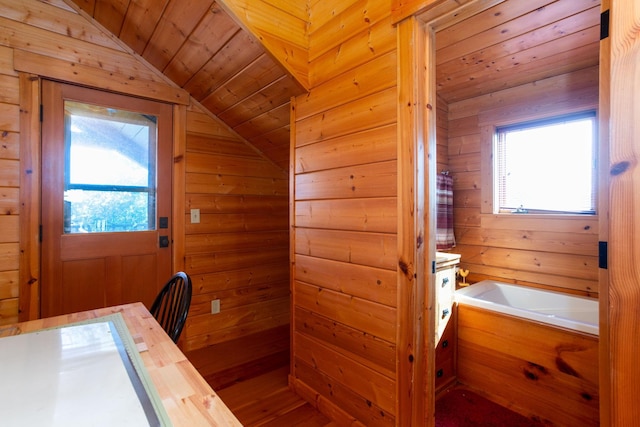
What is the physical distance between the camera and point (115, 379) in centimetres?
80

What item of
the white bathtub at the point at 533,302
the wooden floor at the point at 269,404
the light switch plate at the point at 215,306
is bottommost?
the wooden floor at the point at 269,404

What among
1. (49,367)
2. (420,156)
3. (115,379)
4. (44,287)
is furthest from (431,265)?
(44,287)

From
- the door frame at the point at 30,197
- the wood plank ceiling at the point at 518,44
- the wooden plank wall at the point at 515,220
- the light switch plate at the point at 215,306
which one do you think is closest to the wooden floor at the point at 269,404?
the light switch plate at the point at 215,306

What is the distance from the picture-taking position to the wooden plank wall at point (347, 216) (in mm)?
1476

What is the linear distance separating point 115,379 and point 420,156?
4.22 ft

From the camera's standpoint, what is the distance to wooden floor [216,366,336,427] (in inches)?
69.1

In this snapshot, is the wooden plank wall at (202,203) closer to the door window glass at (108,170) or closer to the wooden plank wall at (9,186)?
the wooden plank wall at (9,186)

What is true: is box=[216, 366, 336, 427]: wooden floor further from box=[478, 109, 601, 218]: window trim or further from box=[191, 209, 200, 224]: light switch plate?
box=[478, 109, 601, 218]: window trim

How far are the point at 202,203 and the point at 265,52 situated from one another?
53.4 inches

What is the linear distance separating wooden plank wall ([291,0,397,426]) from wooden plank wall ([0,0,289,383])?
811 millimetres

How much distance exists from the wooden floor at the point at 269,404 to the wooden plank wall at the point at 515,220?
5.85ft

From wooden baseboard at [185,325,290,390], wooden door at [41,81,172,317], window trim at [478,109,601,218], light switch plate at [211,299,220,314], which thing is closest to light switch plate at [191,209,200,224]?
wooden door at [41,81,172,317]

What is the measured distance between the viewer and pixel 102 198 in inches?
86.0

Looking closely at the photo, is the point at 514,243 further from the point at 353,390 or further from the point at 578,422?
the point at 353,390
